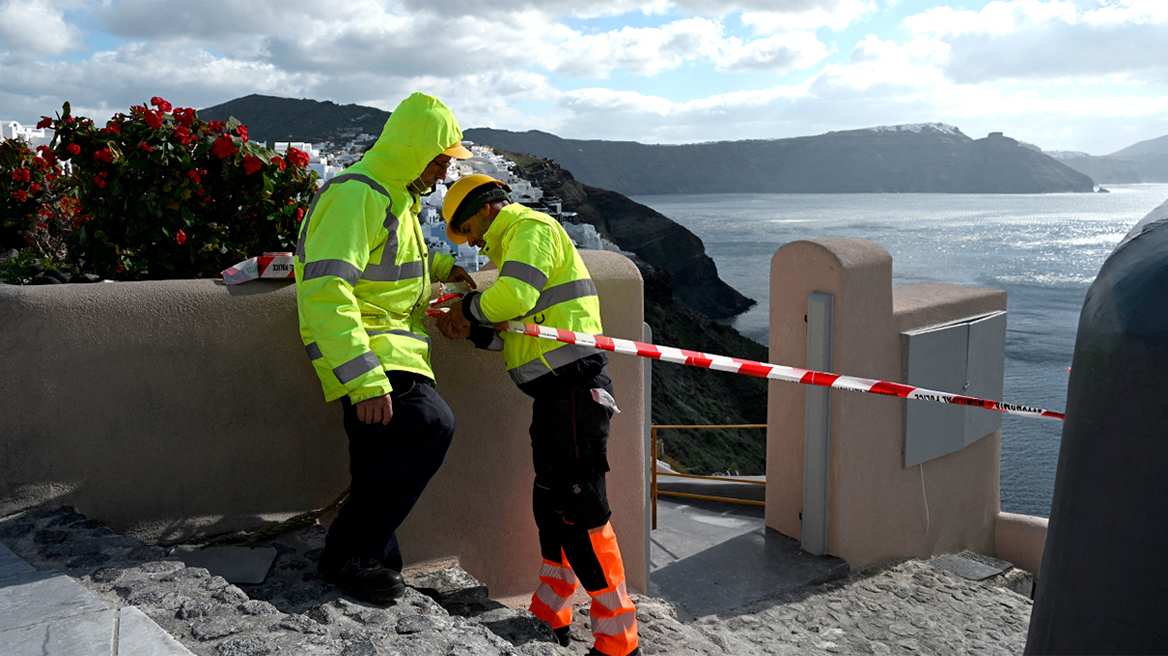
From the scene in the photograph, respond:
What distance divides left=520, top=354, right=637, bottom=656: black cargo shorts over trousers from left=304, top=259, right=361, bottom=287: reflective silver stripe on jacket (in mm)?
1048

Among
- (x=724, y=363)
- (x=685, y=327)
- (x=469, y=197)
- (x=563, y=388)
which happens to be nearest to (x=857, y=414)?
(x=724, y=363)

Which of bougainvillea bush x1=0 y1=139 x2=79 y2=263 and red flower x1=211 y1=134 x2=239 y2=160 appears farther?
bougainvillea bush x1=0 y1=139 x2=79 y2=263

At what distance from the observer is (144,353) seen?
3.37 m

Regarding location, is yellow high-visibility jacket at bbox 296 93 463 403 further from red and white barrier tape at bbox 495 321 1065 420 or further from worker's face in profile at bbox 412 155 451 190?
red and white barrier tape at bbox 495 321 1065 420

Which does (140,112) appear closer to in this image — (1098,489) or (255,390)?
(255,390)

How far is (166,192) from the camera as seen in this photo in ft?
13.4

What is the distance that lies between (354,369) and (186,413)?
3.50ft

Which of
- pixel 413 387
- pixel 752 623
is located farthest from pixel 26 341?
pixel 752 623

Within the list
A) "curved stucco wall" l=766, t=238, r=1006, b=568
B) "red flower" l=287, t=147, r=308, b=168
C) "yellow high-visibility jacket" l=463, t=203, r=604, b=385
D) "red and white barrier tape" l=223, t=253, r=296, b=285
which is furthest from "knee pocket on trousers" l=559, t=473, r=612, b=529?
"curved stucco wall" l=766, t=238, r=1006, b=568

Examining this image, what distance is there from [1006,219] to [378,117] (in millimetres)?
131569

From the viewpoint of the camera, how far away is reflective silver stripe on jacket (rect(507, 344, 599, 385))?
11.9ft

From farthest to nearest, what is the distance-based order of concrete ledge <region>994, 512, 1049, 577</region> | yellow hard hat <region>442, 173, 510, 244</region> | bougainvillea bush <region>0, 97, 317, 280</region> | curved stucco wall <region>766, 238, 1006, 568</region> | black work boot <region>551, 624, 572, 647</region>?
1. concrete ledge <region>994, 512, 1049, 577</region>
2. curved stucco wall <region>766, 238, 1006, 568</region>
3. bougainvillea bush <region>0, 97, 317, 280</region>
4. black work boot <region>551, 624, 572, 647</region>
5. yellow hard hat <region>442, 173, 510, 244</region>

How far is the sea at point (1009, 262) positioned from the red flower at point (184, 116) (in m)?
4.49

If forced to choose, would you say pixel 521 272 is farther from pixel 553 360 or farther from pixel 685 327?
pixel 685 327
